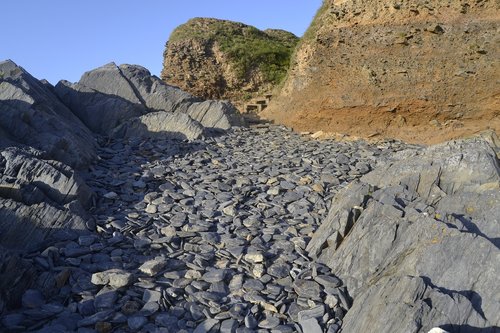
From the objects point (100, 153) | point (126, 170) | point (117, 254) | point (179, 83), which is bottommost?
point (117, 254)

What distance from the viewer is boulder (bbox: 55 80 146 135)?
15164 mm

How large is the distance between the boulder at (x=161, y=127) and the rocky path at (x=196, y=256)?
10.0 feet

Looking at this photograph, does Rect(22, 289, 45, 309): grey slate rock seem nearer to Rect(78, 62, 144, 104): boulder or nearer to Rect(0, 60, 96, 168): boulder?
Rect(0, 60, 96, 168): boulder

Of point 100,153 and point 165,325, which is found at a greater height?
point 100,153

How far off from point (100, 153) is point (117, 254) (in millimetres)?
6490

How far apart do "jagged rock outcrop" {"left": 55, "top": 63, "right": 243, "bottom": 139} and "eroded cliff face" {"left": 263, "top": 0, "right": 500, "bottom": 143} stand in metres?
3.69

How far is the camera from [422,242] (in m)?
5.33

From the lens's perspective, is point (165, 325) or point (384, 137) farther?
point (384, 137)

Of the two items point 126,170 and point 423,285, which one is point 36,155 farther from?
point 423,285

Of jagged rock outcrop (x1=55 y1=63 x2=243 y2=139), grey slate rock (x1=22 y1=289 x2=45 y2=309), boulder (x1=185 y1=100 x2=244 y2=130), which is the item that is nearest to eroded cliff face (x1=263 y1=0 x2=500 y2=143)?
boulder (x1=185 y1=100 x2=244 y2=130)

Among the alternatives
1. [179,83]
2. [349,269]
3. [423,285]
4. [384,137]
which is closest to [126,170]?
[349,269]

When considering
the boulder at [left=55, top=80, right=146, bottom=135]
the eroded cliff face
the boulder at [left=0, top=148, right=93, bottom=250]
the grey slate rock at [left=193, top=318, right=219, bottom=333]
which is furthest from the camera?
the boulder at [left=55, top=80, right=146, bottom=135]

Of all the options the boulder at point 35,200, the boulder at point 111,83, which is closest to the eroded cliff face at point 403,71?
the boulder at point 111,83

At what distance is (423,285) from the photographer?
14.6 ft
